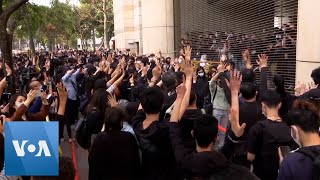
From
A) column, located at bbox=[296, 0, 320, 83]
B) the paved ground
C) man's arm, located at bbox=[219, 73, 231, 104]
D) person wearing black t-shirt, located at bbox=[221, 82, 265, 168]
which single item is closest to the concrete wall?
the paved ground

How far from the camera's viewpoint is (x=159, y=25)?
20.1m

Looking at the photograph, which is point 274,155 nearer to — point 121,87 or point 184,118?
point 184,118

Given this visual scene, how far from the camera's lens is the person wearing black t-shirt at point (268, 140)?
4.00 meters

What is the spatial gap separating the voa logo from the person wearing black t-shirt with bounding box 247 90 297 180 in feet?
6.98

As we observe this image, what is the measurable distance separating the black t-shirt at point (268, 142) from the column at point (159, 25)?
16.3 meters

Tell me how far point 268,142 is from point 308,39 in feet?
17.9

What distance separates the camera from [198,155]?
2.62 metres

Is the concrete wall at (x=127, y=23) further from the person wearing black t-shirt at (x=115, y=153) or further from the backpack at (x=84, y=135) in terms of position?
the person wearing black t-shirt at (x=115, y=153)

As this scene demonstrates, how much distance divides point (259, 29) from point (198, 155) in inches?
441

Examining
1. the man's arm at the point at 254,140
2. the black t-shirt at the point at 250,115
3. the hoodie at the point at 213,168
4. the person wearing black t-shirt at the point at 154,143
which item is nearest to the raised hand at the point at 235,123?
the man's arm at the point at 254,140

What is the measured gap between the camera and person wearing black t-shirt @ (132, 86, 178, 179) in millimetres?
4020

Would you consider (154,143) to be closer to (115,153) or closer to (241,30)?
(115,153)

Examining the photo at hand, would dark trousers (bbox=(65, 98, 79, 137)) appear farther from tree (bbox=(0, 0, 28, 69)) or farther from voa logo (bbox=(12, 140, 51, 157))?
voa logo (bbox=(12, 140, 51, 157))

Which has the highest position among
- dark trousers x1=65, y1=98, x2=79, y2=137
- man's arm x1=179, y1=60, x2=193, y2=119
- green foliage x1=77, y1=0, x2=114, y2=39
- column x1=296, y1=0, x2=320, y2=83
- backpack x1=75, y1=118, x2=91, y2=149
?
green foliage x1=77, y1=0, x2=114, y2=39
